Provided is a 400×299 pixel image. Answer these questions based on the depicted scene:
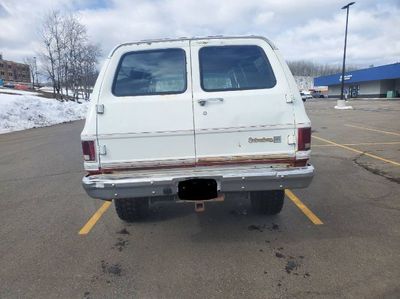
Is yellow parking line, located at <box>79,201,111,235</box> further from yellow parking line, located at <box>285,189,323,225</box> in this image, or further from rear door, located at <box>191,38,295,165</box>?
yellow parking line, located at <box>285,189,323,225</box>

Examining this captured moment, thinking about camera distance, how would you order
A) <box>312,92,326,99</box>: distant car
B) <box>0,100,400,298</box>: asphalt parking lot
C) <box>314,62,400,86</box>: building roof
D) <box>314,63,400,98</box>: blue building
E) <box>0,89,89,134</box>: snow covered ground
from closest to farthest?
1. <box>0,100,400,298</box>: asphalt parking lot
2. <box>0,89,89,134</box>: snow covered ground
3. <box>314,62,400,86</box>: building roof
4. <box>314,63,400,98</box>: blue building
5. <box>312,92,326,99</box>: distant car

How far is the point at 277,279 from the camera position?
355cm

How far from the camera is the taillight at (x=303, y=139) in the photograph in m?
3.93

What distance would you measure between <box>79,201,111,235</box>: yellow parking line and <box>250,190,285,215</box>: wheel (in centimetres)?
218

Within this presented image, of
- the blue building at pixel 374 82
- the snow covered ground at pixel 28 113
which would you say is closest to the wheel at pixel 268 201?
the snow covered ground at pixel 28 113

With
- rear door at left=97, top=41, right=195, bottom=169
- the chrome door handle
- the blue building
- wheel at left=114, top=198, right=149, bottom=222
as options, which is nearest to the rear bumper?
rear door at left=97, top=41, right=195, bottom=169

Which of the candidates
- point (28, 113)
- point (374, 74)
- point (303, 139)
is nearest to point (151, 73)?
point (303, 139)

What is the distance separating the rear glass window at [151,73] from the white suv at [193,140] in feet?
0.06

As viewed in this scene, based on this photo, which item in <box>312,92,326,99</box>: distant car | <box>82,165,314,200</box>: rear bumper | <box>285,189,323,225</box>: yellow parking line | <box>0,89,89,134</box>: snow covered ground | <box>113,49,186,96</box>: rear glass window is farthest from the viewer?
<box>312,92,326,99</box>: distant car

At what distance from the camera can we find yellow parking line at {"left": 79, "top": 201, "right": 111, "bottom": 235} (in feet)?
16.3

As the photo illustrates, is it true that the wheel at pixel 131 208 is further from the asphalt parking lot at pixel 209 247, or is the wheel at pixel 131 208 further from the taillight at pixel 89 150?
the taillight at pixel 89 150

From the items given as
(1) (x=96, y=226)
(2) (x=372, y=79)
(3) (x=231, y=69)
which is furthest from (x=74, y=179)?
(2) (x=372, y=79)

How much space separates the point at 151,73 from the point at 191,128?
2.58 ft

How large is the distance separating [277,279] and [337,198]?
2920mm
